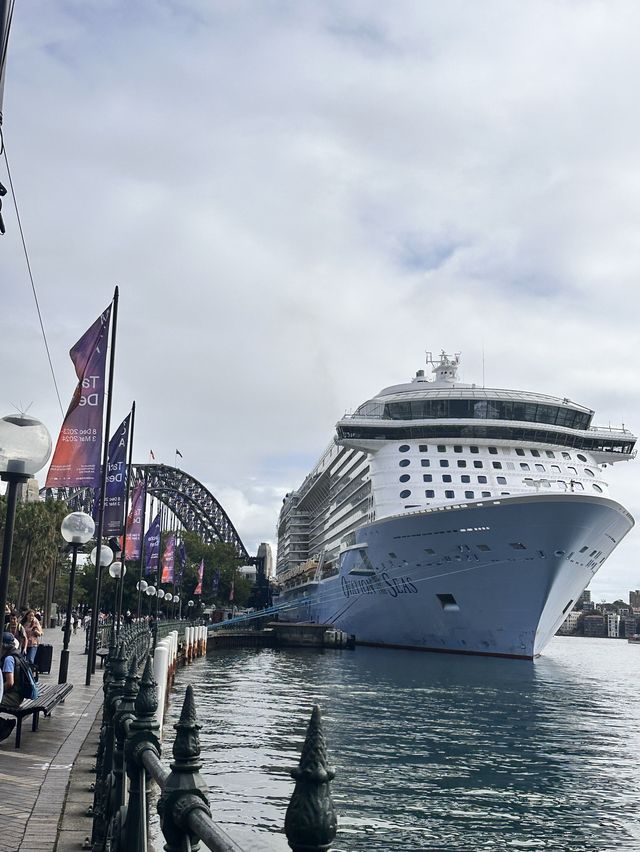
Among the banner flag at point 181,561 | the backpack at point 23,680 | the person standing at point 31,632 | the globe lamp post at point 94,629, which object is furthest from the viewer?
the banner flag at point 181,561

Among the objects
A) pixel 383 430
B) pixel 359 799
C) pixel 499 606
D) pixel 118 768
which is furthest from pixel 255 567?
pixel 118 768

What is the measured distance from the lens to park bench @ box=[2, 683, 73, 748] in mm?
11049

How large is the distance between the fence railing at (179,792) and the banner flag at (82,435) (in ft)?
37.9

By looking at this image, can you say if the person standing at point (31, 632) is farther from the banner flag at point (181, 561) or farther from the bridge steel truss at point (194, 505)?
the bridge steel truss at point (194, 505)

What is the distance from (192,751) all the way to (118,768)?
2.39m

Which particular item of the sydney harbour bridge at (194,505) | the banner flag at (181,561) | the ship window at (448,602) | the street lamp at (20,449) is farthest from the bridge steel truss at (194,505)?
the street lamp at (20,449)

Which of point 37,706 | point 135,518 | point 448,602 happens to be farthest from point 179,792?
point 448,602

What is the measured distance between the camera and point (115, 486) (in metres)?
25.4

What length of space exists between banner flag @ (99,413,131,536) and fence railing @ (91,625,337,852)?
18891 mm

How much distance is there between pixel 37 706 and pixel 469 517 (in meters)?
32.5

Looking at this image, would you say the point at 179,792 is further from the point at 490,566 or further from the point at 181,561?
the point at 181,561

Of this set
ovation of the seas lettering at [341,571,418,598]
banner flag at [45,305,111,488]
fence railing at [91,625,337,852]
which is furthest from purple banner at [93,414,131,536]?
ovation of the seas lettering at [341,571,418,598]

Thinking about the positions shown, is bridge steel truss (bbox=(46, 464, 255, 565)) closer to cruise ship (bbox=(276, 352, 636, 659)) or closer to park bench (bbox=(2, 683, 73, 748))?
cruise ship (bbox=(276, 352, 636, 659))

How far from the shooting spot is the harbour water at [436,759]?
12773mm
